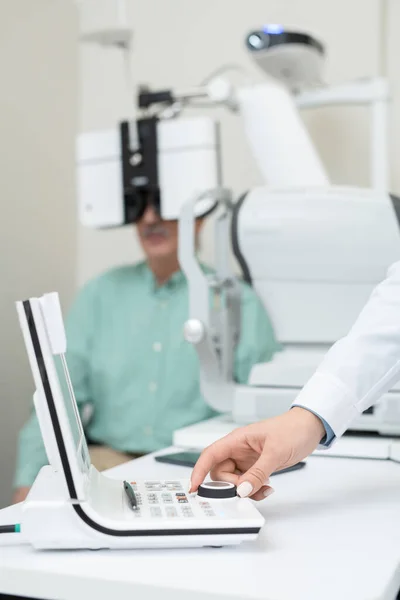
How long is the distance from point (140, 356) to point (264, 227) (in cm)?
89

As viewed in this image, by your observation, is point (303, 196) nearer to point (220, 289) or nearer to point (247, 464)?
point (220, 289)

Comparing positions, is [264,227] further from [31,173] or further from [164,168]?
[31,173]

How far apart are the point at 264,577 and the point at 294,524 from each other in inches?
7.7

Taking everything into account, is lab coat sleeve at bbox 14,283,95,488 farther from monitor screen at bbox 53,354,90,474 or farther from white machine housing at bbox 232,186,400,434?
monitor screen at bbox 53,354,90,474

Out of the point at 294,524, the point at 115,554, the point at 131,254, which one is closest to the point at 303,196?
the point at 294,524

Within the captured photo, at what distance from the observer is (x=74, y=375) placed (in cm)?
227

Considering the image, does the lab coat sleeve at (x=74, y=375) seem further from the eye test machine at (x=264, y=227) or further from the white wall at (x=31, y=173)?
the eye test machine at (x=264, y=227)

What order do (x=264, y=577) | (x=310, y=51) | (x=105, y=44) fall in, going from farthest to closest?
(x=105, y=44) → (x=310, y=51) → (x=264, y=577)

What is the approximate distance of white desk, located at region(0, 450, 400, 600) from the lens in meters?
0.71

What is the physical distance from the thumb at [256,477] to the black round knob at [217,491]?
14mm

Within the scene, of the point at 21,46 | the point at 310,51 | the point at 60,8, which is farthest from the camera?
the point at 60,8

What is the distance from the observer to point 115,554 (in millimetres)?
801

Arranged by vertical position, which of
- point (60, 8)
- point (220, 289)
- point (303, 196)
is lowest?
point (220, 289)

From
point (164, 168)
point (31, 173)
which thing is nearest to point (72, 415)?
point (164, 168)
